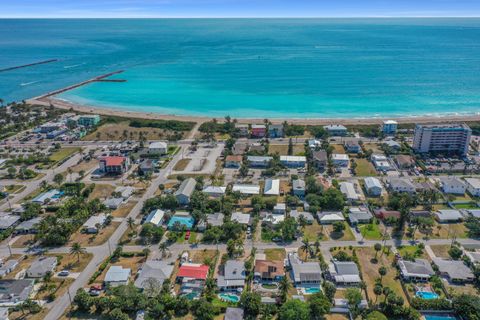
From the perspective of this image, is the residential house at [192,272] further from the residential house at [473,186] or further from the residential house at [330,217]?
the residential house at [473,186]

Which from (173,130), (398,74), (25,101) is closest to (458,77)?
(398,74)

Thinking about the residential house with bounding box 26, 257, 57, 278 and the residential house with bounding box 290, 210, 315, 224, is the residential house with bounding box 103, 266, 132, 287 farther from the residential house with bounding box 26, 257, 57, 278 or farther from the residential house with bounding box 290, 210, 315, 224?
the residential house with bounding box 290, 210, 315, 224

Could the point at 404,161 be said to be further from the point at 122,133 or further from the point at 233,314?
the point at 122,133

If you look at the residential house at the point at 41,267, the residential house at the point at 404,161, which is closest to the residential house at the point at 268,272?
the residential house at the point at 41,267

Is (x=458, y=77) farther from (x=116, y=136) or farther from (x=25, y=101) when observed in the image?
(x=25, y=101)

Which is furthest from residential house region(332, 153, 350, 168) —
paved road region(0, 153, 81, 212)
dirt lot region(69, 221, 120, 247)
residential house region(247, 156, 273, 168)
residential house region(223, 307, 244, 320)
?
paved road region(0, 153, 81, 212)

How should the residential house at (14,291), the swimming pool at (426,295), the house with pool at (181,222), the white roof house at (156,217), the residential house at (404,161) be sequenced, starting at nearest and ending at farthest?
the residential house at (14,291) < the swimming pool at (426,295) < the house with pool at (181,222) < the white roof house at (156,217) < the residential house at (404,161)
